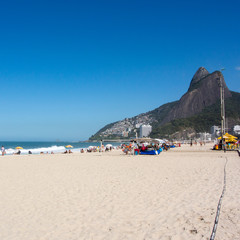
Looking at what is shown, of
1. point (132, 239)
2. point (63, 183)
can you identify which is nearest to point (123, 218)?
point (132, 239)

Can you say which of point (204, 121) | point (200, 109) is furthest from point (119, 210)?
point (200, 109)

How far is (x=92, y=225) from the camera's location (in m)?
4.73

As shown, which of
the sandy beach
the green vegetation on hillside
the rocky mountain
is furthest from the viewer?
the rocky mountain

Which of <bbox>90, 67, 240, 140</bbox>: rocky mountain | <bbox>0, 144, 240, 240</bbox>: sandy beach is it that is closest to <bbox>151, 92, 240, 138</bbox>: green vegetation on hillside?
<bbox>90, 67, 240, 140</bbox>: rocky mountain

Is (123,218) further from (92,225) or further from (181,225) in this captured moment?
(181,225)

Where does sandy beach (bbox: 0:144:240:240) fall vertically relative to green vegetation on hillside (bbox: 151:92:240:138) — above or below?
below

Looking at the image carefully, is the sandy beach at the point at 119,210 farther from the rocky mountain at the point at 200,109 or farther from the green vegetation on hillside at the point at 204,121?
the green vegetation on hillside at the point at 204,121

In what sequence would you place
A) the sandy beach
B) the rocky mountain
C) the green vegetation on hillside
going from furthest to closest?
the rocky mountain, the green vegetation on hillside, the sandy beach

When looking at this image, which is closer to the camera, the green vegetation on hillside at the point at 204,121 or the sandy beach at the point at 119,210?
the sandy beach at the point at 119,210

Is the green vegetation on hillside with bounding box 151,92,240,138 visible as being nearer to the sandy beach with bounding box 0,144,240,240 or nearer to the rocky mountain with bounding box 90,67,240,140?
the rocky mountain with bounding box 90,67,240,140

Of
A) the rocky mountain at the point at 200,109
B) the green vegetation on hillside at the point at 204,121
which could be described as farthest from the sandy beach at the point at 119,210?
the green vegetation on hillside at the point at 204,121

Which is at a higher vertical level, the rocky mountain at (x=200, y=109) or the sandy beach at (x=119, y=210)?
the rocky mountain at (x=200, y=109)

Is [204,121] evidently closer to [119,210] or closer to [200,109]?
[200,109]

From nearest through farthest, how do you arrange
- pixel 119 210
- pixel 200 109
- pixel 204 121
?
pixel 119 210 < pixel 204 121 < pixel 200 109
